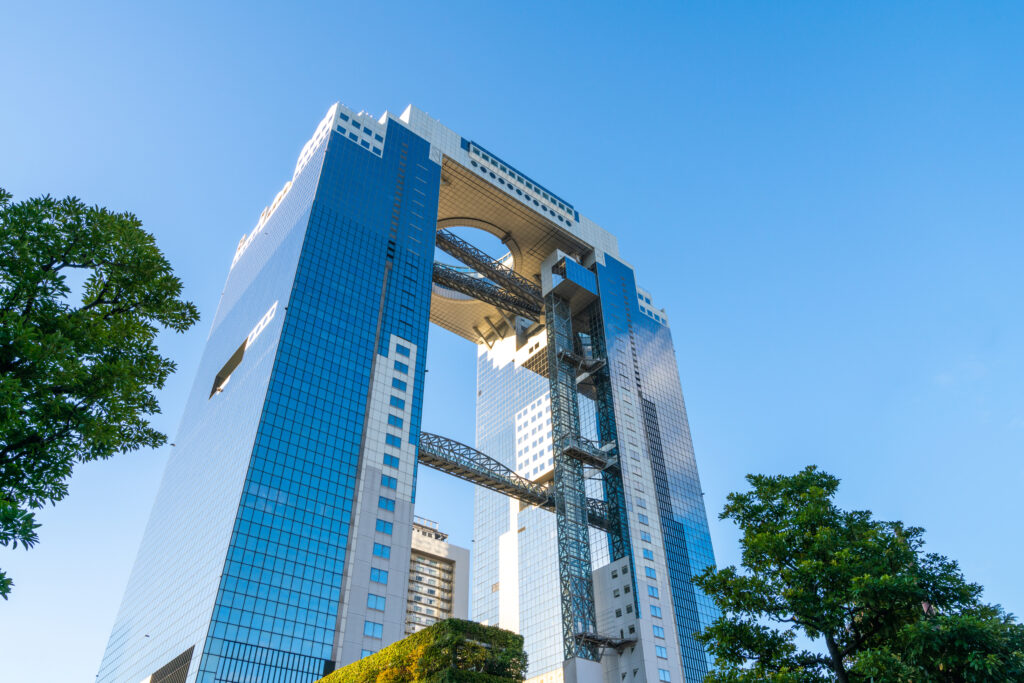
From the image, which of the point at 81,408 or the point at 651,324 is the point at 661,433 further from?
the point at 81,408

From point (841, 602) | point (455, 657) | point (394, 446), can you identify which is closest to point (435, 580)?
point (394, 446)

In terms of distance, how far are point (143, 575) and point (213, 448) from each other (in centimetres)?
1429

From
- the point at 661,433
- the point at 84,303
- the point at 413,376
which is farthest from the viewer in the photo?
the point at 661,433

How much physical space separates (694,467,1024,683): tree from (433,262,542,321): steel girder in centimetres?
7073

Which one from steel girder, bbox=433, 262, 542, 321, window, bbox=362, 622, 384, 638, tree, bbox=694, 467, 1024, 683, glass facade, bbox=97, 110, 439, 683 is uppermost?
steel girder, bbox=433, 262, 542, 321

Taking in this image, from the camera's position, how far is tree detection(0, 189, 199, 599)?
1600 centimetres

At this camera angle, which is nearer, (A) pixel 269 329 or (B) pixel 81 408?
(B) pixel 81 408

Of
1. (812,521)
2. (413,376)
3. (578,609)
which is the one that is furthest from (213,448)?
(812,521)

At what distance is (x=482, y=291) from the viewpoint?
323ft

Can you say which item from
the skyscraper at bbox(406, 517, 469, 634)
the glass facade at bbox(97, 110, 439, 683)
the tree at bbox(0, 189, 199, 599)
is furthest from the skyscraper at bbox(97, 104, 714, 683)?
the tree at bbox(0, 189, 199, 599)

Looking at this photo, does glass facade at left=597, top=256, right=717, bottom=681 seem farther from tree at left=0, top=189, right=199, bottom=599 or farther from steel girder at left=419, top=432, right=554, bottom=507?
tree at left=0, top=189, right=199, bottom=599

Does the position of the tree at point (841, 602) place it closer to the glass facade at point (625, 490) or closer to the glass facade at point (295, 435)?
the glass facade at point (295, 435)

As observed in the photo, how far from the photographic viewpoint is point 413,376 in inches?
2844

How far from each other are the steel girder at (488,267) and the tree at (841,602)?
Result: 73.0m
